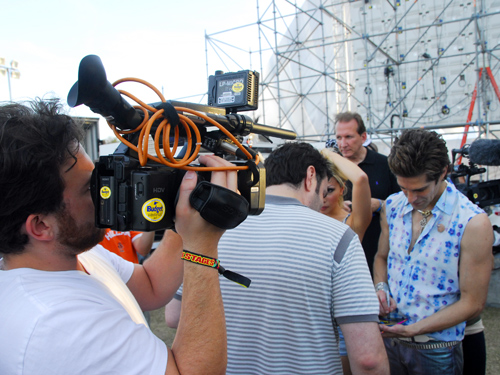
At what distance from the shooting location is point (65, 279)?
2.85ft

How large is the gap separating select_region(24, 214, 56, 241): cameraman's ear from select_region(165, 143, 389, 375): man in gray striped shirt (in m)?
0.61

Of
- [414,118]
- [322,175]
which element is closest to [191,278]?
[322,175]

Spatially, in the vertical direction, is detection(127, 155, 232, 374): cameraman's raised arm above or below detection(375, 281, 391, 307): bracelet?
above

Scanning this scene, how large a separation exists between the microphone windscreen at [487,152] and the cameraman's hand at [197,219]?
98.9 inches

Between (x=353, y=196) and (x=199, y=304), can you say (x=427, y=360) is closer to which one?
(x=353, y=196)

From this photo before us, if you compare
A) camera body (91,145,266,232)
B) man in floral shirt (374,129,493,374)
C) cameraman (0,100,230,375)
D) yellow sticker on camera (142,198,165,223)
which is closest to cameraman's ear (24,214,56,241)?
cameraman (0,100,230,375)

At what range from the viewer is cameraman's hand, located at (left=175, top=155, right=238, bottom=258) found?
2.75 ft

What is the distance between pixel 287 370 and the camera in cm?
125

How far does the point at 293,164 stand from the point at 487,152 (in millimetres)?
1914

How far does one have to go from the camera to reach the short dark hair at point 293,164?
5.07ft

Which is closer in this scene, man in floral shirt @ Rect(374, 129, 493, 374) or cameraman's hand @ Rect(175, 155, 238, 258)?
cameraman's hand @ Rect(175, 155, 238, 258)

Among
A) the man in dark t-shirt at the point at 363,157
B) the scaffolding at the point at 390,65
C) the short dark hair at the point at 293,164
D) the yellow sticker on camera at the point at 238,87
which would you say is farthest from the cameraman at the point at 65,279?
the scaffolding at the point at 390,65

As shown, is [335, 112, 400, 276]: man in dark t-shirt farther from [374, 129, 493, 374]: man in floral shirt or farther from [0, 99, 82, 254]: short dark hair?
[0, 99, 82, 254]: short dark hair

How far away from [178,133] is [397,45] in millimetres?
10712
